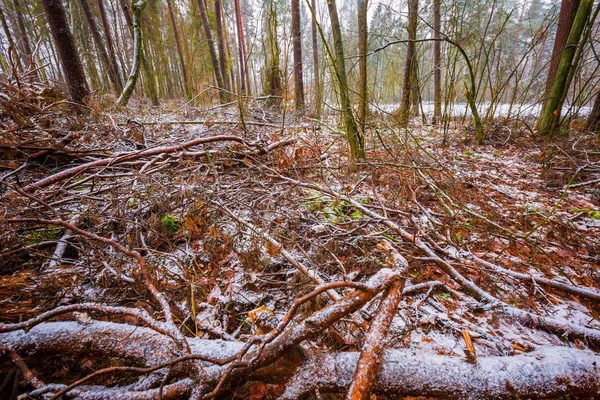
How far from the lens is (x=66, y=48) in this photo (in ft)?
13.0

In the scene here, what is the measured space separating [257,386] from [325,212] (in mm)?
1432

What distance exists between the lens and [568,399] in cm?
83

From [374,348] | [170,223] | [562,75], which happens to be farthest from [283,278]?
[562,75]

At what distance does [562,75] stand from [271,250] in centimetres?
589

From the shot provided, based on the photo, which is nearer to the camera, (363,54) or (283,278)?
(283,278)

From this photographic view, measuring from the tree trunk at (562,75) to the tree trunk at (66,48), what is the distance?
796 centimetres

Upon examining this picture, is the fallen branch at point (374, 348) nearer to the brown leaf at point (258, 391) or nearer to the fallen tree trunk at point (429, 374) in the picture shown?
the fallen tree trunk at point (429, 374)

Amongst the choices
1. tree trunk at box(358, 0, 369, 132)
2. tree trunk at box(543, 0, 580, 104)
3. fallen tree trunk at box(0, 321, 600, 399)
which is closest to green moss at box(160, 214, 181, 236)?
fallen tree trunk at box(0, 321, 600, 399)

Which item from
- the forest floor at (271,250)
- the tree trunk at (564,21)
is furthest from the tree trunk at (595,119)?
the forest floor at (271,250)

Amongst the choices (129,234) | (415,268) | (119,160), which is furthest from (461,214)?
(119,160)

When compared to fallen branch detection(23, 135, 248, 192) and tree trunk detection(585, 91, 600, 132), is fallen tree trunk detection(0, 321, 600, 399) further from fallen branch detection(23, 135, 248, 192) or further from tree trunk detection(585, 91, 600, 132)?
tree trunk detection(585, 91, 600, 132)

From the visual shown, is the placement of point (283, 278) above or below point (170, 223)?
below

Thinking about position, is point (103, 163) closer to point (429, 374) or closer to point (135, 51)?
point (429, 374)

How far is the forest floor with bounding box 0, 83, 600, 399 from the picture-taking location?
121 cm
